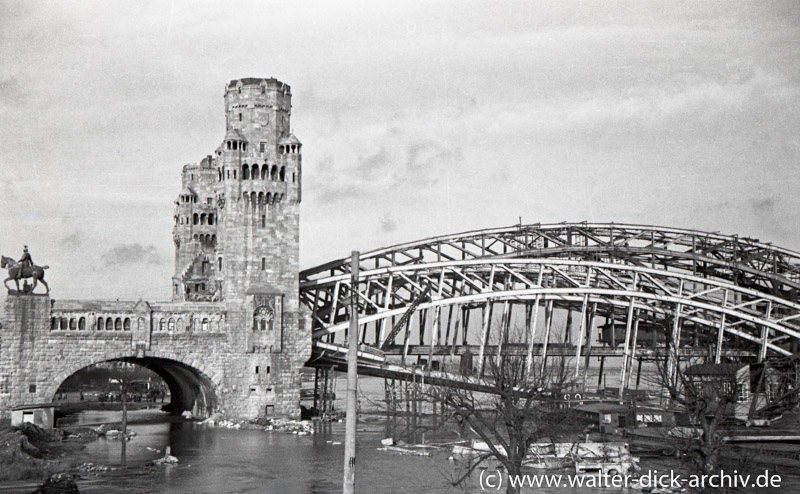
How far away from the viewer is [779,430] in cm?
6819

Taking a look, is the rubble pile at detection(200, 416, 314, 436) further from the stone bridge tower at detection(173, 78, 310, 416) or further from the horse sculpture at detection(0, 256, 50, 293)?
the horse sculpture at detection(0, 256, 50, 293)

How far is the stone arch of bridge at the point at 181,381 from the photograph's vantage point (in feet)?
293

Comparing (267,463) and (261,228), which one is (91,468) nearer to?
(267,463)

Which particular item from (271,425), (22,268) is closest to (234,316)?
(271,425)

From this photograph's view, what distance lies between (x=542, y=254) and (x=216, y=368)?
35.7 m

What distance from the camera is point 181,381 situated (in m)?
111

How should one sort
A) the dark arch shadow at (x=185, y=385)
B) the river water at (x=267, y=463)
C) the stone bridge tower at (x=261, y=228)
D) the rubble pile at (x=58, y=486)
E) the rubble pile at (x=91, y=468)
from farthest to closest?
1. the dark arch shadow at (x=185, y=385)
2. the stone bridge tower at (x=261, y=228)
3. the rubble pile at (x=91, y=468)
4. the river water at (x=267, y=463)
5. the rubble pile at (x=58, y=486)

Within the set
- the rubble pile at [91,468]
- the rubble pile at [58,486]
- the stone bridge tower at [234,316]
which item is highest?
the stone bridge tower at [234,316]

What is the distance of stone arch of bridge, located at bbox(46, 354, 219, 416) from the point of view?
89438 millimetres

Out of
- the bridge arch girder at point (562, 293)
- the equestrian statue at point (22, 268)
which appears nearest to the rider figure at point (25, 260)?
the equestrian statue at point (22, 268)

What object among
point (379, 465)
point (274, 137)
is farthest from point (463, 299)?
point (379, 465)

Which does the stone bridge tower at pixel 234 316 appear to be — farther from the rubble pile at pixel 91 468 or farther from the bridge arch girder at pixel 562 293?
the rubble pile at pixel 91 468

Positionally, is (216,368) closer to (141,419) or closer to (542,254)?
(141,419)

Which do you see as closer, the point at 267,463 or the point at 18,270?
the point at 267,463
